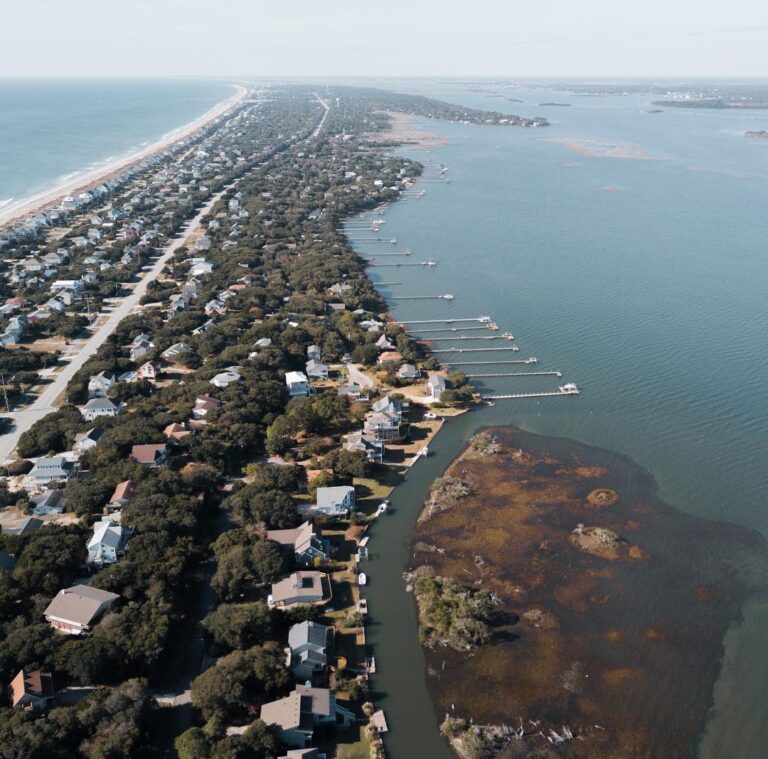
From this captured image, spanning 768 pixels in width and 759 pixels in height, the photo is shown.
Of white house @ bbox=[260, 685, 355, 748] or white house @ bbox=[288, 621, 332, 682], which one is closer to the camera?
white house @ bbox=[260, 685, 355, 748]

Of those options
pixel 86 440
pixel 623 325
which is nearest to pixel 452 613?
pixel 86 440

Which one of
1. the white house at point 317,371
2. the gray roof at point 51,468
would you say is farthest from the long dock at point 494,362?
the gray roof at point 51,468

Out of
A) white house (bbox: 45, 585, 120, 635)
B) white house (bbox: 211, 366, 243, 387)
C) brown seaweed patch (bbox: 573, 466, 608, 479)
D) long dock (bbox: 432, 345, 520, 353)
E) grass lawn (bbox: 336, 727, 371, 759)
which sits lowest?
grass lawn (bbox: 336, 727, 371, 759)

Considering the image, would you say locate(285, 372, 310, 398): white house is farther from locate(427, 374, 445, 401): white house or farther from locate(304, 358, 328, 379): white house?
locate(427, 374, 445, 401): white house

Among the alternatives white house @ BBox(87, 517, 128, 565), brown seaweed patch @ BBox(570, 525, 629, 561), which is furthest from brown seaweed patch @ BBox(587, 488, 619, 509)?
white house @ BBox(87, 517, 128, 565)

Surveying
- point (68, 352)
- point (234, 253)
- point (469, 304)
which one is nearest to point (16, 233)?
point (234, 253)
